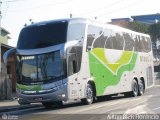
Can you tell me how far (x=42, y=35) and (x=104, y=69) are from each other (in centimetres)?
521

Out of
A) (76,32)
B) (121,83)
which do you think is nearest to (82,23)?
(76,32)

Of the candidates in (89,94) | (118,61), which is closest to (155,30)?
(118,61)

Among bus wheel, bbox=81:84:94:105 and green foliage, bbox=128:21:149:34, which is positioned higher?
green foliage, bbox=128:21:149:34

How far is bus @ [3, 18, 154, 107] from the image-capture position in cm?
2202

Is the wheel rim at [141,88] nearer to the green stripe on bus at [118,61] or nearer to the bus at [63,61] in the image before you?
the green stripe on bus at [118,61]

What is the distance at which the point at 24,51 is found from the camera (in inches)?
891

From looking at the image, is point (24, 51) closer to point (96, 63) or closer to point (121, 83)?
point (96, 63)

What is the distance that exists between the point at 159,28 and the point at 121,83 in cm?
7215

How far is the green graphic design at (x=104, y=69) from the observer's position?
2513 centimetres

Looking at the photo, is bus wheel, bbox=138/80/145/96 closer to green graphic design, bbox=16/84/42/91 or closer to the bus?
the bus

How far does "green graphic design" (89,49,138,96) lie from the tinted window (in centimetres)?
279

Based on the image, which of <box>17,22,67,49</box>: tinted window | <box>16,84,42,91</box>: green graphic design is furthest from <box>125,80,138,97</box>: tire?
<box>16,84,42,91</box>: green graphic design

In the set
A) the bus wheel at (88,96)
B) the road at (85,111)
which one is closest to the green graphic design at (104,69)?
the bus wheel at (88,96)

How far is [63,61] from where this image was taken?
22.0 m
